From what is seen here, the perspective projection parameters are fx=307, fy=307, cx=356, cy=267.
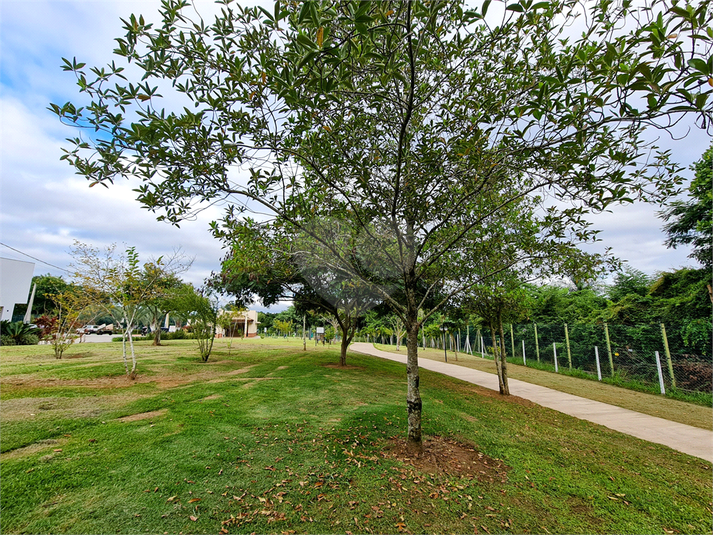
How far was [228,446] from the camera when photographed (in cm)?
424

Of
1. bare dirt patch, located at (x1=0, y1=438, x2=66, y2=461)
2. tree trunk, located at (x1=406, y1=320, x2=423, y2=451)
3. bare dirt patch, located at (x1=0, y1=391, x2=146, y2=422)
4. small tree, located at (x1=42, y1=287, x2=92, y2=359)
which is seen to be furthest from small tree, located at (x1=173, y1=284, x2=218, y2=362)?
tree trunk, located at (x1=406, y1=320, x2=423, y2=451)

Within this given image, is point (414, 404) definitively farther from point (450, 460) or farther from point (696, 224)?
point (696, 224)

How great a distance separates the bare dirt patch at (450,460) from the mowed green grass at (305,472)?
0.07m

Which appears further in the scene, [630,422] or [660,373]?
[660,373]

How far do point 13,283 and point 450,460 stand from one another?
34.0 m

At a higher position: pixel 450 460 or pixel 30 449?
pixel 30 449

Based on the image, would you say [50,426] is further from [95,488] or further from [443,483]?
[443,483]

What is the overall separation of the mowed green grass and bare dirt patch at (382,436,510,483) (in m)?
0.07

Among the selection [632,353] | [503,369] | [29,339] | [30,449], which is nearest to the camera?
[30,449]

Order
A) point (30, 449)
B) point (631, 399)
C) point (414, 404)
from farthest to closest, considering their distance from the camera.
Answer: point (631, 399) < point (414, 404) < point (30, 449)

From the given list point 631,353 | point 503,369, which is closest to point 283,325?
point 503,369

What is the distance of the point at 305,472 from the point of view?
3.70 m

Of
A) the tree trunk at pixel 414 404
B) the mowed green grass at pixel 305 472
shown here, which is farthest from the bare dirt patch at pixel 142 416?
the tree trunk at pixel 414 404

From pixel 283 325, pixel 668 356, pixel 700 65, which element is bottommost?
pixel 668 356
